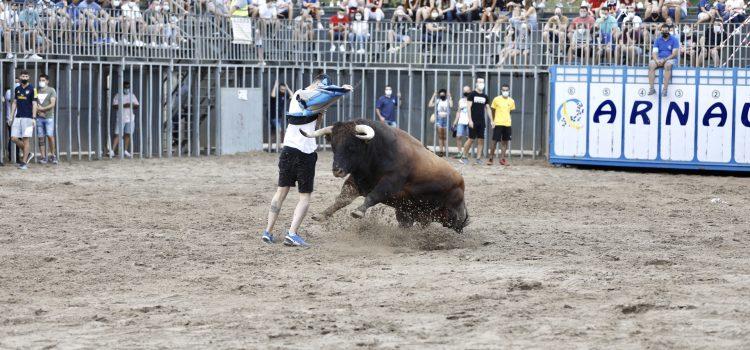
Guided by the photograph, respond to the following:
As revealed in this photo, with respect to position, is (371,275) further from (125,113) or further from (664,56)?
(125,113)

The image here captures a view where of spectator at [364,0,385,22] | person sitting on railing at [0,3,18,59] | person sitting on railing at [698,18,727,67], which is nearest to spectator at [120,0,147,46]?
person sitting on railing at [0,3,18,59]

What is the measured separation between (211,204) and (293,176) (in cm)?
489

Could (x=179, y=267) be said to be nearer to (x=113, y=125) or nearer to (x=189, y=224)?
(x=189, y=224)

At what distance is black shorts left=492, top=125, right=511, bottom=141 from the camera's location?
25.2 meters

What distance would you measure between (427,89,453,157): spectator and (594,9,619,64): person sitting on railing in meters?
3.54

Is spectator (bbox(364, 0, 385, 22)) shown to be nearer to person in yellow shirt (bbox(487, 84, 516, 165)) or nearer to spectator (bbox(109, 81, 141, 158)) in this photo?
person in yellow shirt (bbox(487, 84, 516, 165))

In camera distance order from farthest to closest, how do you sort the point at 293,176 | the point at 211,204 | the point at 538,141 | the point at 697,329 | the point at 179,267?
the point at 538,141
the point at 211,204
the point at 293,176
the point at 179,267
the point at 697,329

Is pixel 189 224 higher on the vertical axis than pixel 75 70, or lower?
lower

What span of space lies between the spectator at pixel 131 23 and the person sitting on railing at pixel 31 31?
1.93 meters

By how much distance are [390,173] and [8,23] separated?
13.2 m

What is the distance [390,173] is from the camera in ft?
40.0

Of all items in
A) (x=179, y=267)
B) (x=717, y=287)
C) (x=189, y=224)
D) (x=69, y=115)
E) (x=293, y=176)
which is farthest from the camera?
(x=69, y=115)

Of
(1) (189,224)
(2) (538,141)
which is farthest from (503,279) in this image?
(2) (538,141)

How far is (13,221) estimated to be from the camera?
14242 mm
